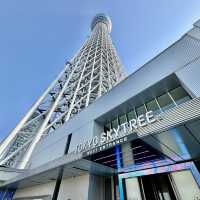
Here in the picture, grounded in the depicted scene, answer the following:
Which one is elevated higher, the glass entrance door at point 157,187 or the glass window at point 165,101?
the glass window at point 165,101

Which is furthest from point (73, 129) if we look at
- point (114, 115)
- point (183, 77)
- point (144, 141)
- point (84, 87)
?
point (84, 87)

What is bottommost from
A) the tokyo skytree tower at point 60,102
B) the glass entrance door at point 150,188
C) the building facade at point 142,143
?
the glass entrance door at point 150,188

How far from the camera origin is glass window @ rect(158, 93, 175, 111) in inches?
268

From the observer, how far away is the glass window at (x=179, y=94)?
632 centimetres

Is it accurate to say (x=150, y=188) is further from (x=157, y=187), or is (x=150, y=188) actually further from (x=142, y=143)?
(x=142, y=143)

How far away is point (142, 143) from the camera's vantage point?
4184 millimetres

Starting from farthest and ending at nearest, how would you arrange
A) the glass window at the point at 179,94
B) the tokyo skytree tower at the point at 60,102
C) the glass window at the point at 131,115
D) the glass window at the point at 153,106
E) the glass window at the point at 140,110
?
the tokyo skytree tower at the point at 60,102
the glass window at the point at 131,115
the glass window at the point at 140,110
the glass window at the point at 153,106
the glass window at the point at 179,94

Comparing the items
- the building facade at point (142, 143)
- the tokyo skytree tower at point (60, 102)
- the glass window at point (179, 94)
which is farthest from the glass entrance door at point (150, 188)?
the tokyo skytree tower at point (60, 102)

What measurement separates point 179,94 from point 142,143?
13.3 ft

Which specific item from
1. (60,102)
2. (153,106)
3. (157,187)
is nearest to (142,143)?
(157,187)

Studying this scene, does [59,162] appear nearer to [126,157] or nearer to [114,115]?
[126,157]

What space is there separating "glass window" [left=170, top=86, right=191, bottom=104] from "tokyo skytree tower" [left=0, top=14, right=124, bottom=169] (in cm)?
1315

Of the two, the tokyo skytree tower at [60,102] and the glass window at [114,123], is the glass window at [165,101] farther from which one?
the tokyo skytree tower at [60,102]

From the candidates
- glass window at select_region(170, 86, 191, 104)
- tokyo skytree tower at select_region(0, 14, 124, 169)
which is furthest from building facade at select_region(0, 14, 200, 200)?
tokyo skytree tower at select_region(0, 14, 124, 169)
